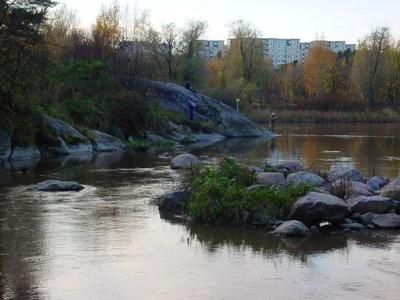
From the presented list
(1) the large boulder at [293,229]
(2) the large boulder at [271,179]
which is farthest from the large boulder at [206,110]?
(1) the large boulder at [293,229]

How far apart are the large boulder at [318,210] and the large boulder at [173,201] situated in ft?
10.5

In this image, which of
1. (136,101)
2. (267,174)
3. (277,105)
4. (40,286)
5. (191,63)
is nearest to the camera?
(40,286)

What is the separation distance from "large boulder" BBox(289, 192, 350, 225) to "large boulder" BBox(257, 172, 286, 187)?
8.14 feet

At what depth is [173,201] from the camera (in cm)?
1609

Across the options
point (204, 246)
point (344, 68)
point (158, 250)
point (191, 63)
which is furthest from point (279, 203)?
point (344, 68)

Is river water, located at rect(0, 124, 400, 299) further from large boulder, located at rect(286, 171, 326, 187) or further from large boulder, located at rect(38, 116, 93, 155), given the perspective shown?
large boulder, located at rect(38, 116, 93, 155)

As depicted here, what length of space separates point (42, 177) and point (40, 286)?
46.5 ft

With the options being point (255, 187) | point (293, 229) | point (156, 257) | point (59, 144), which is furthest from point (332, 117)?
point (156, 257)

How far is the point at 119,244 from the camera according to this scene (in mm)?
12227

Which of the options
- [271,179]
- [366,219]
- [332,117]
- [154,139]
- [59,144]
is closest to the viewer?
[366,219]

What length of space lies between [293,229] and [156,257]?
335cm

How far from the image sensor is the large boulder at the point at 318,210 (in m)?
13.8

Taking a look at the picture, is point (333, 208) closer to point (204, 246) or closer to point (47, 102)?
point (204, 246)

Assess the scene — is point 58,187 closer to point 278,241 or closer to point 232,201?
point 232,201
